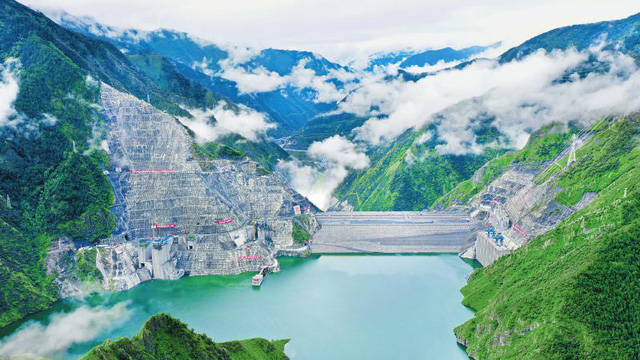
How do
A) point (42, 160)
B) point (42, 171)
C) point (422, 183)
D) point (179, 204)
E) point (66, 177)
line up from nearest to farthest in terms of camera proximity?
point (66, 177)
point (42, 171)
point (42, 160)
point (179, 204)
point (422, 183)

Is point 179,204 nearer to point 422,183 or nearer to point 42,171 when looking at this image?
point 42,171

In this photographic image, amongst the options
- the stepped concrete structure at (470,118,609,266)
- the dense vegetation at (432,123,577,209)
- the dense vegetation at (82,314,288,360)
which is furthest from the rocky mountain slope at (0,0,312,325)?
the dense vegetation at (432,123,577,209)

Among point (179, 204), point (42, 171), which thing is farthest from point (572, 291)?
point (42, 171)

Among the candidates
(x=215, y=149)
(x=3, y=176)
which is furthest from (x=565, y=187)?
(x=3, y=176)

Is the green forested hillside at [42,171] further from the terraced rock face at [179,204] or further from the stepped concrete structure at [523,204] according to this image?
the stepped concrete structure at [523,204]

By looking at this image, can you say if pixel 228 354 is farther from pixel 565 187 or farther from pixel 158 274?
pixel 565 187

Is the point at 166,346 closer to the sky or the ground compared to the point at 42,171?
closer to the ground

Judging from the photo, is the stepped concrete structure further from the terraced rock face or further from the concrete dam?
the terraced rock face
